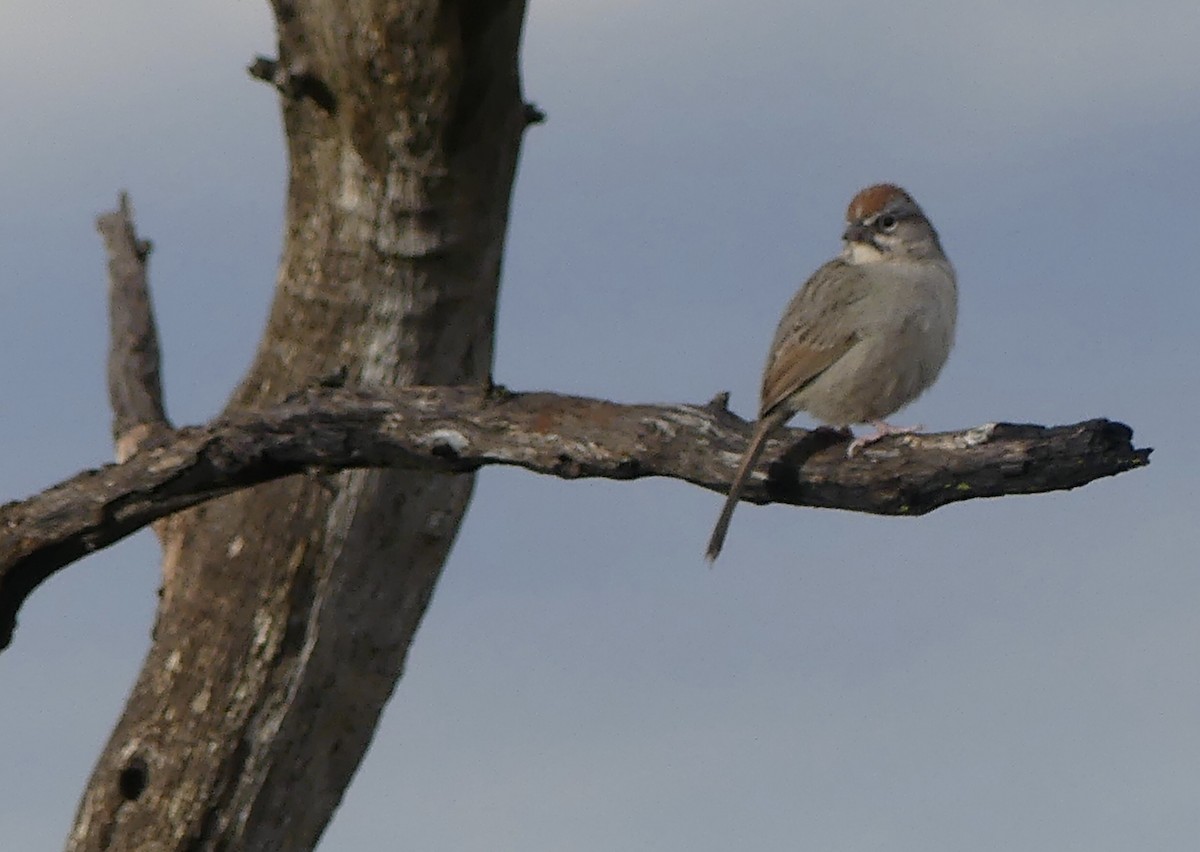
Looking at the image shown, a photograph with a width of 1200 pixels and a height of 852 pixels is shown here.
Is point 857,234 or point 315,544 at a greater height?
point 857,234

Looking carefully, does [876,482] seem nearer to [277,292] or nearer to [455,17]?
[455,17]

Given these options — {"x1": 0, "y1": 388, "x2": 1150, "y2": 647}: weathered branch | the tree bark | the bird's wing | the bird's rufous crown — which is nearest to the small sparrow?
the bird's wing

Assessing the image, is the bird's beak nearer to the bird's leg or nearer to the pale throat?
the pale throat

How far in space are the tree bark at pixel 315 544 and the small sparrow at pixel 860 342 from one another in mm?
1972

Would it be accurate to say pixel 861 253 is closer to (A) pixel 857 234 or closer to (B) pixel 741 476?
Result: (A) pixel 857 234

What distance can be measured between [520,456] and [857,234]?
99.3 inches

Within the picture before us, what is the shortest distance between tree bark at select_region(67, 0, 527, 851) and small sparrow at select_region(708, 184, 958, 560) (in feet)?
6.47

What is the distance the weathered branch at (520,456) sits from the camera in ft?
24.2

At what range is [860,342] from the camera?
888cm

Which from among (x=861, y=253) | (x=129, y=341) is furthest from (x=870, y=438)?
(x=129, y=341)

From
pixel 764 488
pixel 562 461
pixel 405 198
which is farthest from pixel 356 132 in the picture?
pixel 764 488

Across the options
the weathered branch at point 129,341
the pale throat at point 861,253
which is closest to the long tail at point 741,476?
the pale throat at point 861,253

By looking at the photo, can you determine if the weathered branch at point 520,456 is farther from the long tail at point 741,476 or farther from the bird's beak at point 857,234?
the bird's beak at point 857,234

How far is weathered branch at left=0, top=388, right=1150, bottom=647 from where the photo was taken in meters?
7.37
